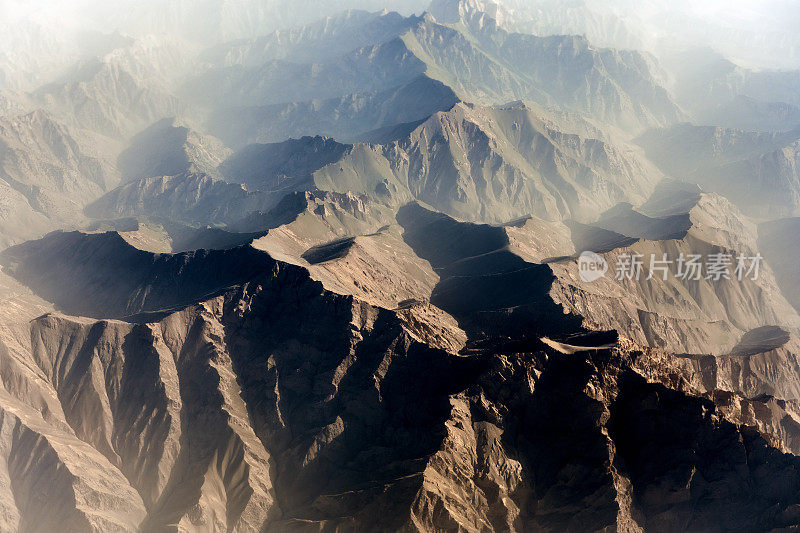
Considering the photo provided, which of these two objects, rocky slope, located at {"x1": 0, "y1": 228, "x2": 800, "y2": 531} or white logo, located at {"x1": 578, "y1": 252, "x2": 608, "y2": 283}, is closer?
rocky slope, located at {"x1": 0, "y1": 228, "x2": 800, "y2": 531}

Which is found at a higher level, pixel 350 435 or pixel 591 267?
pixel 350 435

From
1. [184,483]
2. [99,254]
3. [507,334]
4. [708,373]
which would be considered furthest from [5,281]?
[708,373]

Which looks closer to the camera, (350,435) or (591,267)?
(350,435)

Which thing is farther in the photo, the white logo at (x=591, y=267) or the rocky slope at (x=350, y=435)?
the white logo at (x=591, y=267)

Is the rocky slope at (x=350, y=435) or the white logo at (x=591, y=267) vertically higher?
the rocky slope at (x=350, y=435)

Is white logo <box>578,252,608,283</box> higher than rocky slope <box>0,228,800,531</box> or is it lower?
lower

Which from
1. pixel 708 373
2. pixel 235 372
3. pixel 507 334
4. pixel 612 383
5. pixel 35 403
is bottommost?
pixel 708 373

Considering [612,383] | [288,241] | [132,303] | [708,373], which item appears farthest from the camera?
[288,241]

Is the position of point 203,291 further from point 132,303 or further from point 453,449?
point 453,449
